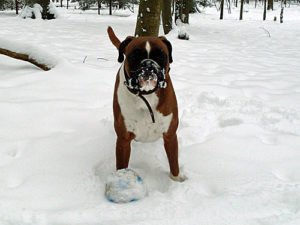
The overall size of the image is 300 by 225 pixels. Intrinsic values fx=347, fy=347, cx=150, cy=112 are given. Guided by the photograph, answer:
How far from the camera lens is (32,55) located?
462cm

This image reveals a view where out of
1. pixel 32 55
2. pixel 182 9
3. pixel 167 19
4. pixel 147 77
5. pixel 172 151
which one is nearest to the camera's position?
pixel 147 77

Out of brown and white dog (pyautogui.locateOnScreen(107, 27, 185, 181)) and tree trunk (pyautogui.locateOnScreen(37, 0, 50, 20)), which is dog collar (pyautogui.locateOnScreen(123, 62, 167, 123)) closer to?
brown and white dog (pyautogui.locateOnScreen(107, 27, 185, 181))

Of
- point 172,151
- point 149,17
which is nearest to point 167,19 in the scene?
point 149,17

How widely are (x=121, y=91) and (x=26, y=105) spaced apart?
1.68 m

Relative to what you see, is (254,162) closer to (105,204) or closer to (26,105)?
(105,204)

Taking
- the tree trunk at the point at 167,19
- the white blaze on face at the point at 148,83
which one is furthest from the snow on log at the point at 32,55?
the tree trunk at the point at 167,19

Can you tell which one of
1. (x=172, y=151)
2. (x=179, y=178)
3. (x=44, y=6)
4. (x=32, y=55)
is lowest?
(x=179, y=178)

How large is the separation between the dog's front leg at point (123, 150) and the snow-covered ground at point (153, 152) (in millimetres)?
206

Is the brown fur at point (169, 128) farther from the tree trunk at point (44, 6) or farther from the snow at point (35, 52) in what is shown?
the tree trunk at point (44, 6)

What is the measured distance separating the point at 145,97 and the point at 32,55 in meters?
2.97

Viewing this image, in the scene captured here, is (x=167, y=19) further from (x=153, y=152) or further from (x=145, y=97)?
(x=145, y=97)

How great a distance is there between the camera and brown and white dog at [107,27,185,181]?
6.36 feet

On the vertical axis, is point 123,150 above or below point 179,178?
above

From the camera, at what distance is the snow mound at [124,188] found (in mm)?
2248
